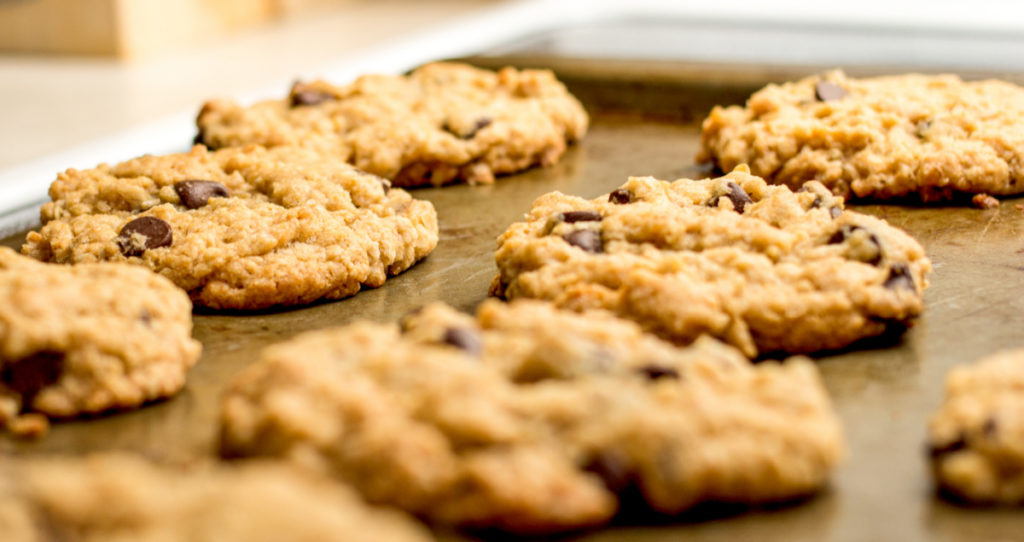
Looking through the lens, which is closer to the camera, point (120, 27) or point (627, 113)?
point (627, 113)

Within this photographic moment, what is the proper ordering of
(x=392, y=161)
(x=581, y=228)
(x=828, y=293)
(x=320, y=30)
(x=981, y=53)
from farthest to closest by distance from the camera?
(x=320, y=30), (x=981, y=53), (x=392, y=161), (x=581, y=228), (x=828, y=293)

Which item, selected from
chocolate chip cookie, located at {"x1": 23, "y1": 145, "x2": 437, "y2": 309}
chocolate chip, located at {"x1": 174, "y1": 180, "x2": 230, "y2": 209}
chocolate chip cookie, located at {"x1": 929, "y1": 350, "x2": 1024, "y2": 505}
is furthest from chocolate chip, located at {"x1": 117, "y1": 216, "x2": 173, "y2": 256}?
chocolate chip cookie, located at {"x1": 929, "y1": 350, "x2": 1024, "y2": 505}

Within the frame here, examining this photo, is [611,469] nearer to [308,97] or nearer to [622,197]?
[622,197]

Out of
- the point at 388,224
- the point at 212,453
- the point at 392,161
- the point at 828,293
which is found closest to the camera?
the point at 212,453

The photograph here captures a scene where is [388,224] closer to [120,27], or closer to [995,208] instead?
[995,208]

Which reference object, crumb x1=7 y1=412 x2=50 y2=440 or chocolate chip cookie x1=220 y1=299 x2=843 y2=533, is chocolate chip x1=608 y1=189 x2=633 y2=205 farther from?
crumb x1=7 y1=412 x2=50 y2=440

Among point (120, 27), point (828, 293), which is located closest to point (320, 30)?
point (120, 27)

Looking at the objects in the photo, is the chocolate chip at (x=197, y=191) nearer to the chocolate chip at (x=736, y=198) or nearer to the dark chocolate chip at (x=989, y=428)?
the chocolate chip at (x=736, y=198)
